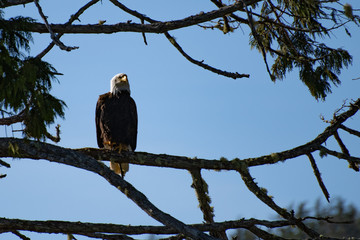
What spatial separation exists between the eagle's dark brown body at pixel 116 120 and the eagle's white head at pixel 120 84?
14 centimetres

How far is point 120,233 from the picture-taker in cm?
361

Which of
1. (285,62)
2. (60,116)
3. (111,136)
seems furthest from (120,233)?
(111,136)

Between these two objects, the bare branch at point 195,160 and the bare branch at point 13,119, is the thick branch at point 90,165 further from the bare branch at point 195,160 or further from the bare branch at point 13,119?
the bare branch at point 195,160

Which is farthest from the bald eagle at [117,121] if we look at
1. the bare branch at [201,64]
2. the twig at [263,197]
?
the twig at [263,197]

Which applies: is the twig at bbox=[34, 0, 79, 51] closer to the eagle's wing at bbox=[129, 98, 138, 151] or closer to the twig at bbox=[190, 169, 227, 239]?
the twig at bbox=[190, 169, 227, 239]

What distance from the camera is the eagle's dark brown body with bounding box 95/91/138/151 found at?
635cm

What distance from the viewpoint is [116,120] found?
20.9 feet

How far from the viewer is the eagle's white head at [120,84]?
6764 mm

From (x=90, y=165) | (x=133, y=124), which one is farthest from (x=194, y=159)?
(x=133, y=124)

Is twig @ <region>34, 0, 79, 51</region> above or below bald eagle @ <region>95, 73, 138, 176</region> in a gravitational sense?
below

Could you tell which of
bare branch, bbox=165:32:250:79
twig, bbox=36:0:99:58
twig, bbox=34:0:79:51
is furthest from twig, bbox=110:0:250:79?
twig, bbox=34:0:79:51

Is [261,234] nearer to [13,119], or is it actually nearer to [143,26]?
[143,26]

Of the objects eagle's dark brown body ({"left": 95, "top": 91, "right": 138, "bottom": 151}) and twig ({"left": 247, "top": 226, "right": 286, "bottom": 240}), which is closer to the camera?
twig ({"left": 247, "top": 226, "right": 286, "bottom": 240})

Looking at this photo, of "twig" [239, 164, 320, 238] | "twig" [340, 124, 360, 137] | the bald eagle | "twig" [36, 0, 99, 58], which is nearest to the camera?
"twig" [36, 0, 99, 58]
